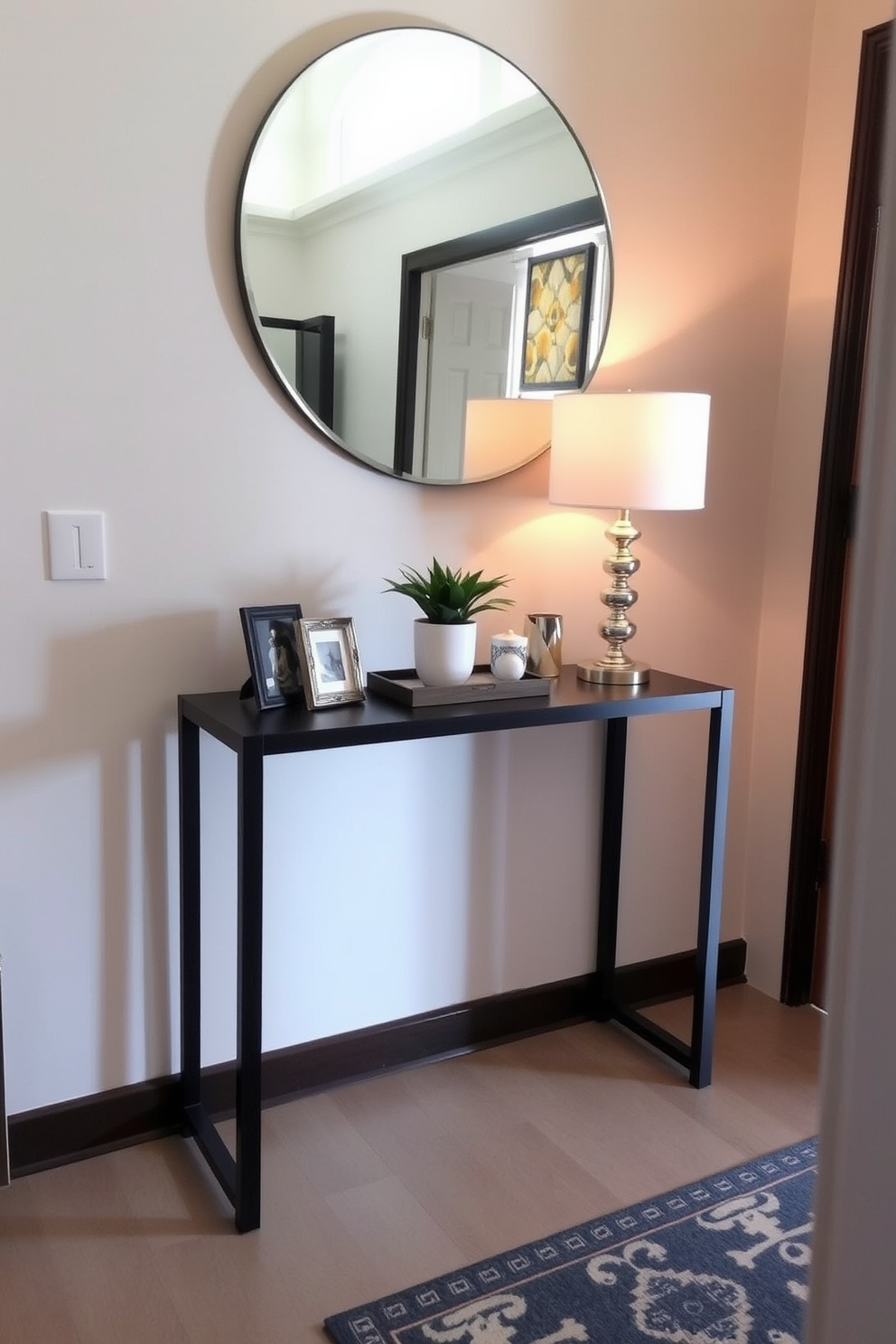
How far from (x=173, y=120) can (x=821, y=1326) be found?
6.18 feet

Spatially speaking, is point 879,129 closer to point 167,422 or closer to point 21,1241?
point 167,422

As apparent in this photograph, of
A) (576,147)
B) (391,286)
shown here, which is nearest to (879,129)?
(576,147)

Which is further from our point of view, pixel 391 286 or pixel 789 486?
pixel 789 486

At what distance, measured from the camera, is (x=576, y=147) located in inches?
84.8

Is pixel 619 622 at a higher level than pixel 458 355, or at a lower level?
lower

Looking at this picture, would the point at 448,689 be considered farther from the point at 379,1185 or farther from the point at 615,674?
the point at 379,1185

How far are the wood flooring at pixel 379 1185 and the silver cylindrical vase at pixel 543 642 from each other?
2.76 ft

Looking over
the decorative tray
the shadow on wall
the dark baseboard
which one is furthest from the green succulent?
the dark baseboard

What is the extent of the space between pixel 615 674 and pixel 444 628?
41 centimetres

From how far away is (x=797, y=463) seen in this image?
2.54 m

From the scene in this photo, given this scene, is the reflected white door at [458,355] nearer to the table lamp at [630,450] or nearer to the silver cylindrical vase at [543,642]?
the table lamp at [630,450]

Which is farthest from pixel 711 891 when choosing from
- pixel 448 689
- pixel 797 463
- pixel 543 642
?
pixel 797 463

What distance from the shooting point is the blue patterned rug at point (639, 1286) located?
1.59 m

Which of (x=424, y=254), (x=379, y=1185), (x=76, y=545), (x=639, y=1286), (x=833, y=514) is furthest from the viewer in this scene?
(x=833, y=514)
